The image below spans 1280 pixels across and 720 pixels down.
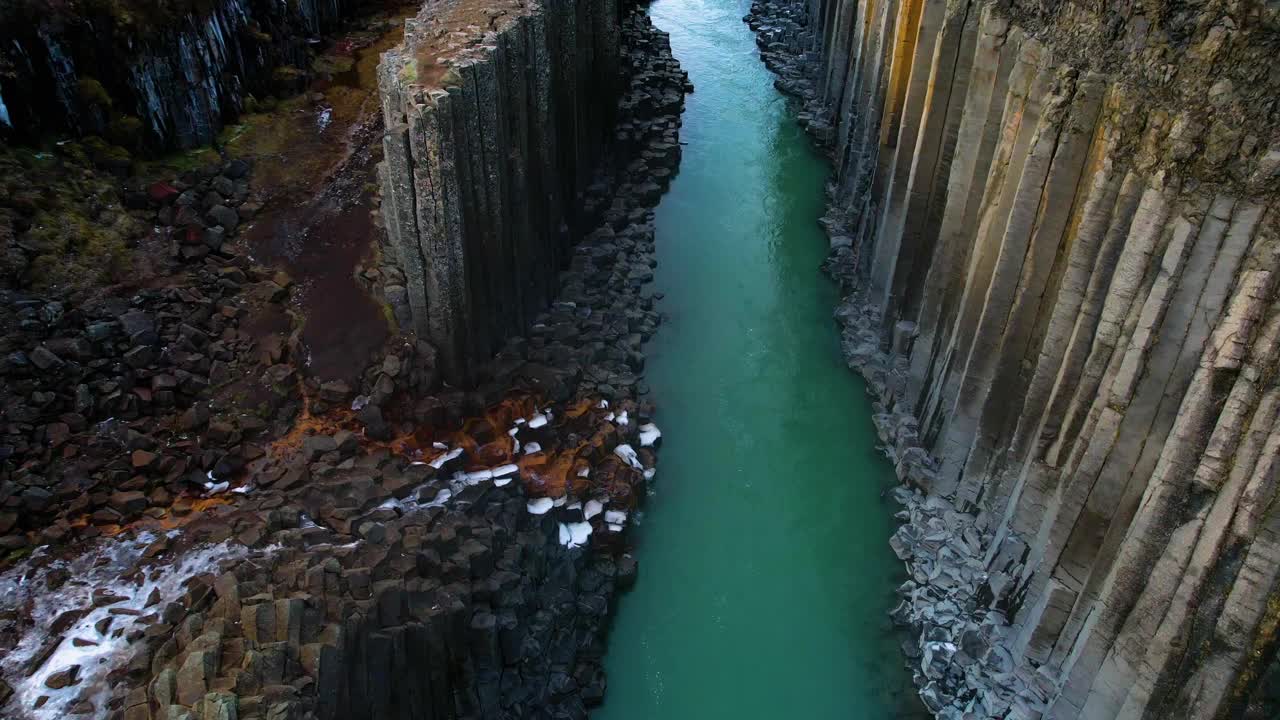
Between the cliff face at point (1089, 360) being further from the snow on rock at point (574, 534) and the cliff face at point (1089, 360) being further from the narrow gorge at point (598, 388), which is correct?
the snow on rock at point (574, 534)

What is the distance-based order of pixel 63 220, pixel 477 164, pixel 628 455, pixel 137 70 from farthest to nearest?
pixel 137 70, pixel 628 455, pixel 63 220, pixel 477 164

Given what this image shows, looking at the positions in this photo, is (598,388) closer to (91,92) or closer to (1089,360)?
(1089,360)

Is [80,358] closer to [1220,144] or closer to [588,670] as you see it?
[588,670]

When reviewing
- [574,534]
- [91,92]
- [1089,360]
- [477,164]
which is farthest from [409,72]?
[1089,360]

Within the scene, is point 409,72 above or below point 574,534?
above

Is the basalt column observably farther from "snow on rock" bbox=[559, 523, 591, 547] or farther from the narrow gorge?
"snow on rock" bbox=[559, 523, 591, 547]

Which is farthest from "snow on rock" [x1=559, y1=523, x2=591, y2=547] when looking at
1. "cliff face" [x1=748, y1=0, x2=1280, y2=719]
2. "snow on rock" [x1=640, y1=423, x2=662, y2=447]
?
"cliff face" [x1=748, y1=0, x2=1280, y2=719]

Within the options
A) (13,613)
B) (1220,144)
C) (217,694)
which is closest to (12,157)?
(13,613)
